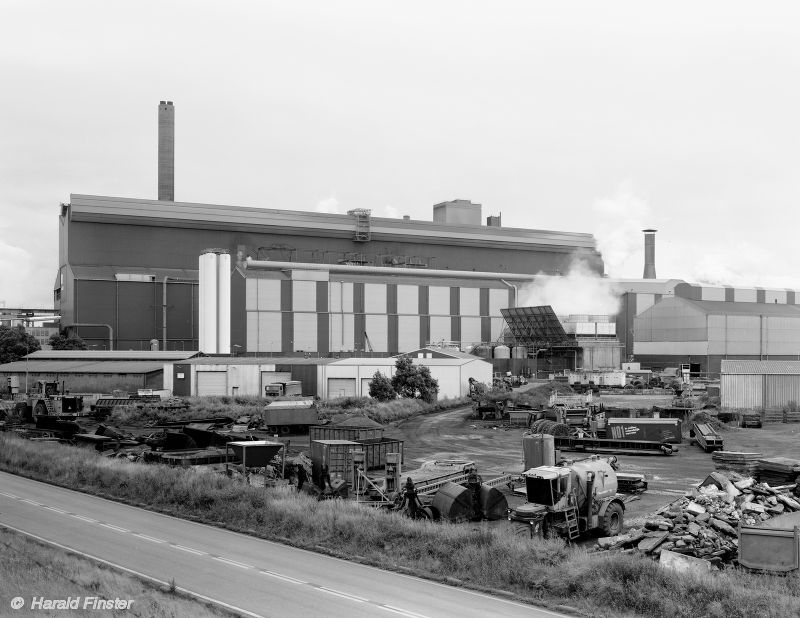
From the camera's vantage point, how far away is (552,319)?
103 meters

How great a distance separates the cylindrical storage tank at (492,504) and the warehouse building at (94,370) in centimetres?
5055

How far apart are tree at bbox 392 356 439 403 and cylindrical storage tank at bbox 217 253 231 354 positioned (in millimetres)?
29138

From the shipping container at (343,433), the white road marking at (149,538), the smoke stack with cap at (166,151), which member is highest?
the smoke stack with cap at (166,151)

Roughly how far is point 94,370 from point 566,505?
61.2 m

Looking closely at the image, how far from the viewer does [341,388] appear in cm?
7038

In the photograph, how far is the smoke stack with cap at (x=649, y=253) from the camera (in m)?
133

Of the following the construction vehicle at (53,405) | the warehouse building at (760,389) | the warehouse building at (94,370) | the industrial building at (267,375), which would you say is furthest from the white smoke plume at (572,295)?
the construction vehicle at (53,405)

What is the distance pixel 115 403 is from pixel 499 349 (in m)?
55.5

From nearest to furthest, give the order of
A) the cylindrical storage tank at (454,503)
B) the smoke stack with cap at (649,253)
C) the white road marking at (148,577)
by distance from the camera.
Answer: the white road marking at (148,577) < the cylindrical storage tank at (454,503) < the smoke stack with cap at (649,253)

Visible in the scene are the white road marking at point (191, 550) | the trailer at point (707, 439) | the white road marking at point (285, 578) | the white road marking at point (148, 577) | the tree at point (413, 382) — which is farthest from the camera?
the tree at point (413, 382)

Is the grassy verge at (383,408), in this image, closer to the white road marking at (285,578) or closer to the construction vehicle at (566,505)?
the construction vehicle at (566,505)

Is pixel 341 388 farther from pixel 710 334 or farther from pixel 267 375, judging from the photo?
pixel 710 334

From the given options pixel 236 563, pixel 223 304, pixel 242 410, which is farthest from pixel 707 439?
pixel 223 304

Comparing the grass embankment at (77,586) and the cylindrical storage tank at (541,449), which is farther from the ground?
the cylindrical storage tank at (541,449)
